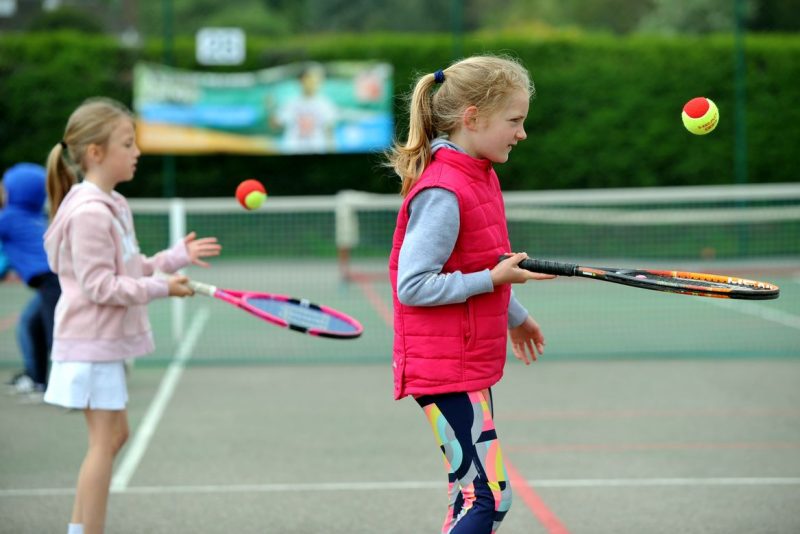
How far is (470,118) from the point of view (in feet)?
10.7

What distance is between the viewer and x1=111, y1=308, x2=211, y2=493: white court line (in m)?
5.49

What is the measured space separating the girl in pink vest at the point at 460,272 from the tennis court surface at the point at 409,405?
4.80 feet

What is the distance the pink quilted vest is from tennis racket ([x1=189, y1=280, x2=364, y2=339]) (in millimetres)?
820

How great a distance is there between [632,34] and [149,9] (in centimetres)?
879

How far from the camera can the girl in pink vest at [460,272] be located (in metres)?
3.13

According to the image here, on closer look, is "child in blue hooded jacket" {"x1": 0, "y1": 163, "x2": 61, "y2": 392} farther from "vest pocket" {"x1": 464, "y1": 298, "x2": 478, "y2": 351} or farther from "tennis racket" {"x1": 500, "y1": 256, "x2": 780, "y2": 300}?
"tennis racket" {"x1": 500, "y1": 256, "x2": 780, "y2": 300}

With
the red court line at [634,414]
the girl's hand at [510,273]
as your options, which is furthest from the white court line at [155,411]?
the girl's hand at [510,273]

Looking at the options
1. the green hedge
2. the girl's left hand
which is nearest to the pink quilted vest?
the girl's left hand

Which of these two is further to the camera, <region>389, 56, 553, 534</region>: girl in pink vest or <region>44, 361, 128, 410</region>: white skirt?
<region>44, 361, 128, 410</region>: white skirt

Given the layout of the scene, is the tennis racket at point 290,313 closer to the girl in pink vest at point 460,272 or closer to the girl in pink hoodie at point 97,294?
the girl in pink hoodie at point 97,294

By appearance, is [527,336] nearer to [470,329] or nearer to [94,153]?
[470,329]

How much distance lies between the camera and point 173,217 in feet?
31.0

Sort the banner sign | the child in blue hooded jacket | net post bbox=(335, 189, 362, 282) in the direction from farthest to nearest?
the banner sign → net post bbox=(335, 189, 362, 282) → the child in blue hooded jacket

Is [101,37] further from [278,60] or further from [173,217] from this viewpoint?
[173,217]
